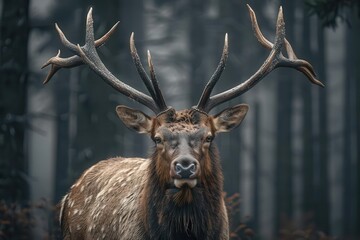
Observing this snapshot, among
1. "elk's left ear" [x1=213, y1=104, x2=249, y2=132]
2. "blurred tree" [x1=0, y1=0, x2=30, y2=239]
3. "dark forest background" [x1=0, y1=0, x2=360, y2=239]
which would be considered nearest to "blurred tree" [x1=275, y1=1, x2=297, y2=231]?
"dark forest background" [x1=0, y1=0, x2=360, y2=239]

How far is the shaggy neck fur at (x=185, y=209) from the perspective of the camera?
24.5 feet

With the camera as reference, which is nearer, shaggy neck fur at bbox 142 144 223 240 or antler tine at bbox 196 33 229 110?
shaggy neck fur at bbox 142 144 223 240

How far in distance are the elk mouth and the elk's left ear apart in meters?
1.00

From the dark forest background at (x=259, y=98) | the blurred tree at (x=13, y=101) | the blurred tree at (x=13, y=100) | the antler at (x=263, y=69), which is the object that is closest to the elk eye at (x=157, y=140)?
the antler at (x=263, y=69)

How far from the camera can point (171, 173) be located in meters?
7.14

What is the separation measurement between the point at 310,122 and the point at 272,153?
186 inches

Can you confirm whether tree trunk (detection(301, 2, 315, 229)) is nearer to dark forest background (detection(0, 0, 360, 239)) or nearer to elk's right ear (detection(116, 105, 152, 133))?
dark forest background (detection(0, 0, 360, 239))


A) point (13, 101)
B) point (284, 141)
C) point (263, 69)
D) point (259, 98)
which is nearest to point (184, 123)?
point (263, 69)

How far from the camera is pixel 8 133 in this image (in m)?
15.0

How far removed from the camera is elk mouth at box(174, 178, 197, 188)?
7.05m

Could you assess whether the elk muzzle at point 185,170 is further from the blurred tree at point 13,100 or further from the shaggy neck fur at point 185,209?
the blurred tree at point 13,100

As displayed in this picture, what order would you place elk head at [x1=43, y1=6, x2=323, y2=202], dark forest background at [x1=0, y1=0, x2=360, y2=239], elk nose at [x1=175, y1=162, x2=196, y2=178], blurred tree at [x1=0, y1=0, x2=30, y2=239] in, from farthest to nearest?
1. dark forest background at [x1=0, y1=0, x2=360, y2=239]
2. blurred tree at [x1=0, y1=0, x2=30, y2=239]
3. elk head at [x1=43, y1=6, x2=323, y2=202]
4. elk nose at [x1=175, y1=162, x2=196, y2=178]

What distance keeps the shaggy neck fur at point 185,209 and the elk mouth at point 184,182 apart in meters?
0.27

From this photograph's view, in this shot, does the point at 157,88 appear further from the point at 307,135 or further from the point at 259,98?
the point at 259,98
